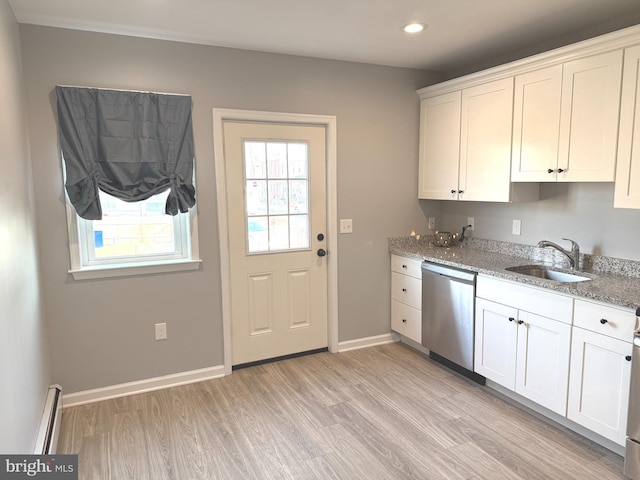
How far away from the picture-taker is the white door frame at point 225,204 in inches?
125

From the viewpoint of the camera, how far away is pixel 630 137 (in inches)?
92.8

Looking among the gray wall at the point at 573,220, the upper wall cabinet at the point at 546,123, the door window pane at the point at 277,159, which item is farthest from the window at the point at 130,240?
the gray wall at the point at 573,220

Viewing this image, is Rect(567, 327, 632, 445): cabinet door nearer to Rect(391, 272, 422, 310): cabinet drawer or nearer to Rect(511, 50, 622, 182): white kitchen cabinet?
Rect(511, 50, 622, 182): white kitchen cabinet

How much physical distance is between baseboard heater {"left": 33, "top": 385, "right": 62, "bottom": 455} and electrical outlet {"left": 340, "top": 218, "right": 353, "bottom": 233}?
2.36 metres

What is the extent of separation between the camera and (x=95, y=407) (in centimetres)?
289

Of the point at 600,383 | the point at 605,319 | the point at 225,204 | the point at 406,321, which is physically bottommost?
the point at 406,321

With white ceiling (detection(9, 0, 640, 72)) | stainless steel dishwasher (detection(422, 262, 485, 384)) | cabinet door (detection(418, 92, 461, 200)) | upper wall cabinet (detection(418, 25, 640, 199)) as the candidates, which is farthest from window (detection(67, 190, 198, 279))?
upper wall cabinet (detection(418, 25, 640, 199))

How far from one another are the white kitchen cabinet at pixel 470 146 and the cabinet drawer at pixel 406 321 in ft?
3.35

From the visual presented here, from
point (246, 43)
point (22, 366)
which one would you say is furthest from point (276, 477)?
point (246, 43)

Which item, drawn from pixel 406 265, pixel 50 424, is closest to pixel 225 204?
pixel 406 265

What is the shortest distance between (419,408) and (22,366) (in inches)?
89.1

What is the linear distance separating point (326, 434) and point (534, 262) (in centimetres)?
197

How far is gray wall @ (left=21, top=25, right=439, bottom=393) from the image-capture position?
2734 millimetres

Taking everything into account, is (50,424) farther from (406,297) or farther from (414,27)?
(414,27)
